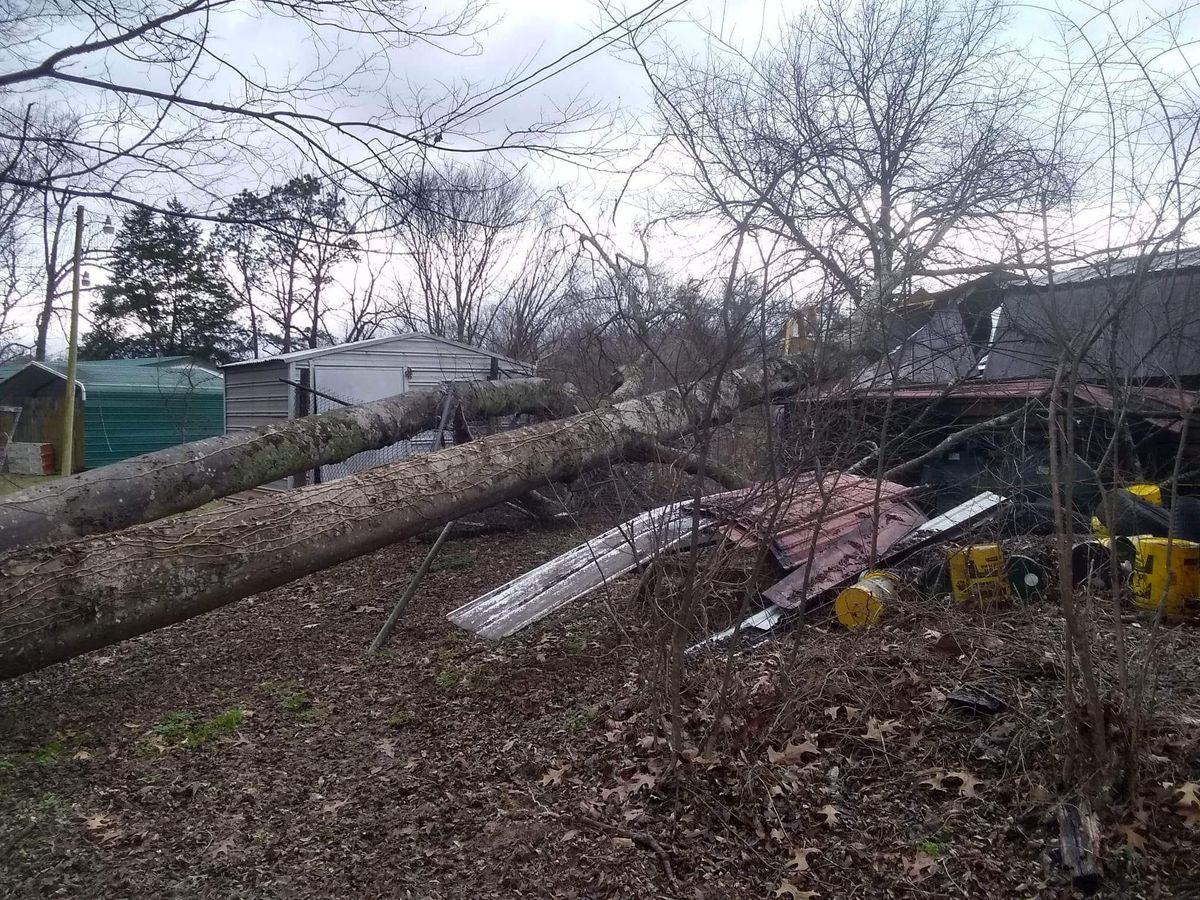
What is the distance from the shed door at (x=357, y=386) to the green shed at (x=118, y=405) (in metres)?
7.22

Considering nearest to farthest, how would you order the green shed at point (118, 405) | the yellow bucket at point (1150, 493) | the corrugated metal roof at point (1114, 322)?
the corrugated metal roof at point (1114, 322) → the yellow bucket at point (1150, 493) → the green shed at point (118, 405)

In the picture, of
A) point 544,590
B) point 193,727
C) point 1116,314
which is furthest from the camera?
point 544,590

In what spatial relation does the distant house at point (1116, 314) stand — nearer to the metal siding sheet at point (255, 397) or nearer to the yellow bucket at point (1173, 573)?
the yellow bucket at point (1173, 573)

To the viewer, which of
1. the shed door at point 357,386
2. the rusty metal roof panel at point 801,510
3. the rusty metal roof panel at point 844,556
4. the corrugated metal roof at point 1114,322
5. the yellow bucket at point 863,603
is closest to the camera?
the corrugated metal roof at point 1114,322

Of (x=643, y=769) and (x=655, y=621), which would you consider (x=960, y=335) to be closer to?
(x=655, y=621)

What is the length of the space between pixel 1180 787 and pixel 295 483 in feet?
33.4

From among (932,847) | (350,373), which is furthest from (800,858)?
(350,373)

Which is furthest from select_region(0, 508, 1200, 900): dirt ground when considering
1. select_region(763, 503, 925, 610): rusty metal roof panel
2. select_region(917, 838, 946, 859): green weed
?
select_region(763, 503, 925, 610): rusty metal roof panel

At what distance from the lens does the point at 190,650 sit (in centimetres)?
580

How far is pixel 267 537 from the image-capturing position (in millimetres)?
4863

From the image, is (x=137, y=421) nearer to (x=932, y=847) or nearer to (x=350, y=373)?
(x=350, y=373)

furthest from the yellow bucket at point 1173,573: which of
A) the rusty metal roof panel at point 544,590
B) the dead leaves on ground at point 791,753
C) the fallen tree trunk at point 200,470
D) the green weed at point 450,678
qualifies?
the fallen tree trunk at point 200,470

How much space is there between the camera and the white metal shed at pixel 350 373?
12.2 meters

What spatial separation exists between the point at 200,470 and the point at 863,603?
4.58 m
